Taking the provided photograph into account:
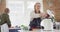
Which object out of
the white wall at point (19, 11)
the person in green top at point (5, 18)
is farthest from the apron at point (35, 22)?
the person in green top at point (5, 18)

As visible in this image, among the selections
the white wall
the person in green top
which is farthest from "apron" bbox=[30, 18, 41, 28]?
the person in green top

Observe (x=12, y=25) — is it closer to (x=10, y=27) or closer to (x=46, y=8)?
(x=10, y=27)

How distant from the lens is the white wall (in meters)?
1.63

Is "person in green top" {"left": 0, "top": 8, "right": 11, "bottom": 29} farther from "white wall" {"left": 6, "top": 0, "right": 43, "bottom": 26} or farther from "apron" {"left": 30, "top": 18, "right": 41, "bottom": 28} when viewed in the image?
"apron" {"left": 30, "top": 18, "right": 41, "bottom": 28}

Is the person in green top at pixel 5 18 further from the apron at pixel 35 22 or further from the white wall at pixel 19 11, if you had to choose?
the apron at pixel 35 22

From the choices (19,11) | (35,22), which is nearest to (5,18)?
(19,11)

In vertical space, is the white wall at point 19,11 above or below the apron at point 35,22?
above

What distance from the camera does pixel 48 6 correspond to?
165 centimetres

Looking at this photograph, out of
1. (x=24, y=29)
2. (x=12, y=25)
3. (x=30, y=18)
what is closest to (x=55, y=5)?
(x=30, y=18)

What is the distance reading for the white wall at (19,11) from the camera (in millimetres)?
1627

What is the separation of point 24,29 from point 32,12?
251mm

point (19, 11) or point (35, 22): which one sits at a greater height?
point (19, 11)

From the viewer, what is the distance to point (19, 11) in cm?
164

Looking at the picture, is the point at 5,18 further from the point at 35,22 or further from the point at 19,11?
the point at 35,22
